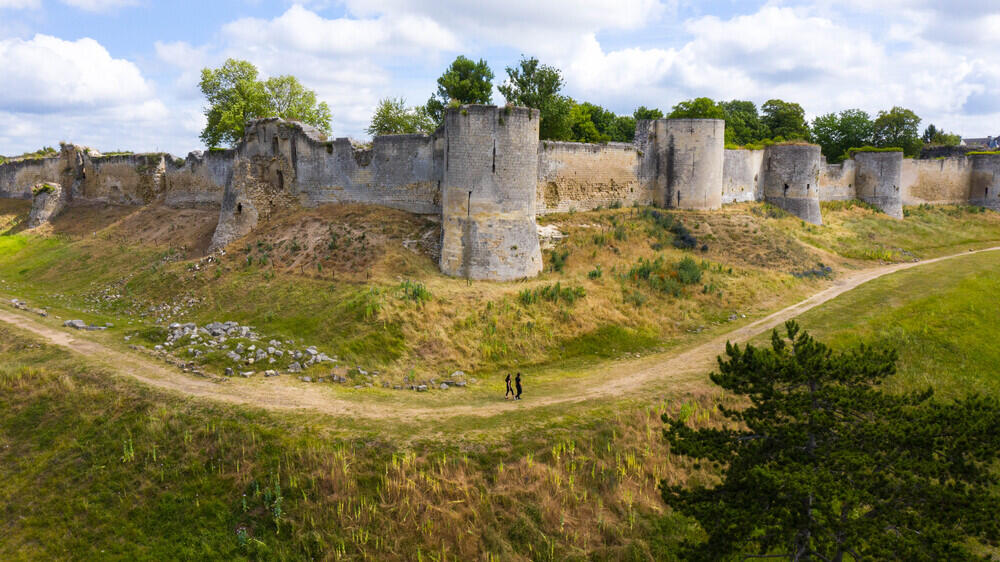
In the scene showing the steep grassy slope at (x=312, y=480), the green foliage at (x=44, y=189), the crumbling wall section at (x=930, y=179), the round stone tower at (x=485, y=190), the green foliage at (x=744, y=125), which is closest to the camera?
the steep grassy slope at (x=312, y=480)

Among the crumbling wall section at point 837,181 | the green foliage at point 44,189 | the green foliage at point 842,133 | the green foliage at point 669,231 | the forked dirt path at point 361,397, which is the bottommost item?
the forked dirt path at point 361,397

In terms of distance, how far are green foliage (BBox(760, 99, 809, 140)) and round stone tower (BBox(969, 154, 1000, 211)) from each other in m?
11.4

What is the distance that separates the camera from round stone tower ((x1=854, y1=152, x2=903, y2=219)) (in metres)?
34.2

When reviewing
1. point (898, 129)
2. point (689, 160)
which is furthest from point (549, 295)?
point (898, 129)

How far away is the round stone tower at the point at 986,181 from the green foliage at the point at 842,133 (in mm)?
7666

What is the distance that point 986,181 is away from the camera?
3731cm

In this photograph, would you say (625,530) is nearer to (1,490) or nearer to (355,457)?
(355,457)

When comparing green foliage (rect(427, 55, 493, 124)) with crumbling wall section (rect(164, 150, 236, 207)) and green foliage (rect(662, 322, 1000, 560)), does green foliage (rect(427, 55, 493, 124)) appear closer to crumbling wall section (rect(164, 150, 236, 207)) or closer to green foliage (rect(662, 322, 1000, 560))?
crumbling wall section (rect(164, 150, 236, 207))

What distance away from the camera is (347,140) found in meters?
23.1

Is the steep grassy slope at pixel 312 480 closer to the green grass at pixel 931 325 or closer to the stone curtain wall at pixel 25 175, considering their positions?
the green grass at pixel 931 325

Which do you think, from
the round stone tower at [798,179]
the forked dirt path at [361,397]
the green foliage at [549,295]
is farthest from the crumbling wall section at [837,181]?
the green foliage at [549,295]

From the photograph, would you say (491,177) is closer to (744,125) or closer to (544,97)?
(544,97)

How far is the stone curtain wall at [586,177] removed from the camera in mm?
24062

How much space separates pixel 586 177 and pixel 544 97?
933 centimetres
